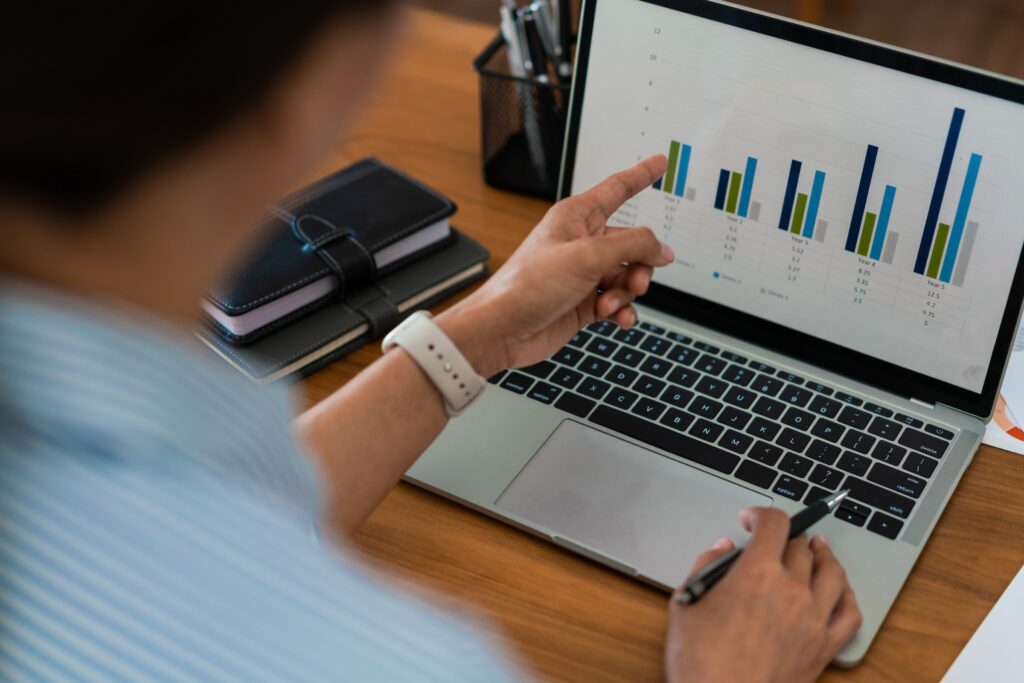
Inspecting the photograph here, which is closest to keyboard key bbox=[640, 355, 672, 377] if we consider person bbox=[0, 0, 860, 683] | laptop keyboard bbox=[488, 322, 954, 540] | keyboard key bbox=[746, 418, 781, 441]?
laptop keyboard bbox=[488, 322, 954, 540]

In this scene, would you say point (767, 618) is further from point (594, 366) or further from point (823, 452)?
point (594, 366)

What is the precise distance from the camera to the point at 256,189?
1.75ft

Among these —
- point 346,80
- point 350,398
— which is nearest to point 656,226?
point 350,398

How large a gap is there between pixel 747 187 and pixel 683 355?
0.58ft

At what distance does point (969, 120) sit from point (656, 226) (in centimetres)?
32

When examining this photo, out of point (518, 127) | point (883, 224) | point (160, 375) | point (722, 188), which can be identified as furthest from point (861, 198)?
point (160, 375)

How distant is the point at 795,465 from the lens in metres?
0.95

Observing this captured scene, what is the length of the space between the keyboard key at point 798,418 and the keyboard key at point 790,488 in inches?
2.7

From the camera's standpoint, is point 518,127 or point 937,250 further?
point 518,127

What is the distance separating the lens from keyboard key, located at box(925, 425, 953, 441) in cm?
98

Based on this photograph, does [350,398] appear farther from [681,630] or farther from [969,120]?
[969,120]

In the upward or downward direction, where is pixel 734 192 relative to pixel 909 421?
upward

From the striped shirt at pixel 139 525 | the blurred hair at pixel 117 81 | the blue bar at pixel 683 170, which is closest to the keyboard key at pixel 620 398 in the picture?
the blue bar at pixel 683 170

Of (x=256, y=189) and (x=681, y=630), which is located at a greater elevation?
(x=256, y=189)
